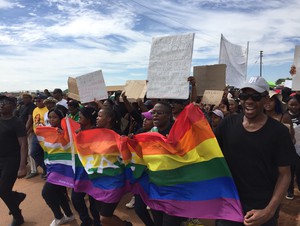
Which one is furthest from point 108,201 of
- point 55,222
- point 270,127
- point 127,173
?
point 270,127

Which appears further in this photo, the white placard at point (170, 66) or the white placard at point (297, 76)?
the white placard at point (297, 76)

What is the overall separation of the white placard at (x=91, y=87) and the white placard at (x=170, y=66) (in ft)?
5.65

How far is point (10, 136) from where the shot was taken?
178 inches

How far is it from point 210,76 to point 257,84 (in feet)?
6.34

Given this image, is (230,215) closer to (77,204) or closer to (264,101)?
(264,101)

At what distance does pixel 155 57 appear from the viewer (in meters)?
3.70

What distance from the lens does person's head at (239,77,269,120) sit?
7.75 ft

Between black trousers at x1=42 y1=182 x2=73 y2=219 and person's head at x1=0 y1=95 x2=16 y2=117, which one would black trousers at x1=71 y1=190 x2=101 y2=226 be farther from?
person's head at x1=0 y1=95 x2=16 y2=117

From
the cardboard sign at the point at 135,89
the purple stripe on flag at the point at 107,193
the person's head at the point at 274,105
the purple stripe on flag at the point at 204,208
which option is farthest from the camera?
the cardboard sign at the point at 135,89

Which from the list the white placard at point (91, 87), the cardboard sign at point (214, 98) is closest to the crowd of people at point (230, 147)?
the cardboard sign at point (214, 98)

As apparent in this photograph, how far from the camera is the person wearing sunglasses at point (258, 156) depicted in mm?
2270

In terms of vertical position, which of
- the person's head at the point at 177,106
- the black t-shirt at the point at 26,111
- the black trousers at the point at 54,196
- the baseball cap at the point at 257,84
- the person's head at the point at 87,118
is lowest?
the black trousers at the point at 54,196

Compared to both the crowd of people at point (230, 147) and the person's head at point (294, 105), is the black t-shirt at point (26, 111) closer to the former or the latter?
the crowd of people at point (230, 147)

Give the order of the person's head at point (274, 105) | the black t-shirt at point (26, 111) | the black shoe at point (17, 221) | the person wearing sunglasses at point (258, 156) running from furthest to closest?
the black t-shirt at point (26, 111), the black shoe at point (17, 221), the person's head at point (274, 105), the person wearing sunglasses at point (258, 156)
